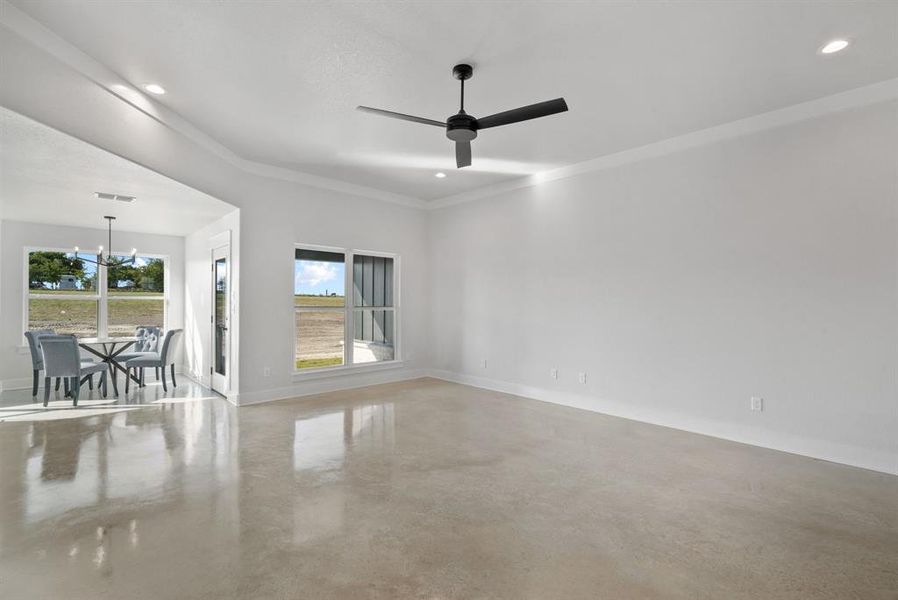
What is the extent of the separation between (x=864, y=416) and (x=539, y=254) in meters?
3.55

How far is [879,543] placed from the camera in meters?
2.33

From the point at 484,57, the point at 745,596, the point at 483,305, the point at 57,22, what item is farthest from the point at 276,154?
the point at 745,596

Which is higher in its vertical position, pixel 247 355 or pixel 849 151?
pixel 849 151

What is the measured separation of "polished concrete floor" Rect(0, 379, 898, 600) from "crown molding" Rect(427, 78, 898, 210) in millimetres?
2989

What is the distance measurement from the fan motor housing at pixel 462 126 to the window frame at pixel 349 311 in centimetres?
352

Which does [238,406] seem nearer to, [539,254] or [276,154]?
[276,154]

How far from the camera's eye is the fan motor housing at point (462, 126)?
9.95ft

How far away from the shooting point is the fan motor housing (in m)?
3.03

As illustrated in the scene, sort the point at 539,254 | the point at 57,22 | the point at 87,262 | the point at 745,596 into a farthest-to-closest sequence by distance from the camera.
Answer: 1. the point at 87,262
2. the point at 539,254
3. the point at 57,22
4. the point at 745,596

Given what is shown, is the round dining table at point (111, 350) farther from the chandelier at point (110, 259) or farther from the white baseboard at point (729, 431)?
the white baseboard at point (729, 431)

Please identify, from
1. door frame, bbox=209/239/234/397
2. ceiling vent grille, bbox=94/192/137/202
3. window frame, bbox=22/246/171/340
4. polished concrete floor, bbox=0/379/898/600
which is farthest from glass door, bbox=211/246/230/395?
window frame, bbox=22/246/171/340

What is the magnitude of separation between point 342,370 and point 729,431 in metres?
4.88

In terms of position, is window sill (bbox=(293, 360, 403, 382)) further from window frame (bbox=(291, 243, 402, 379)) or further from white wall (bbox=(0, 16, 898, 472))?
white wall (bbox=(0, 16, 898, 472))

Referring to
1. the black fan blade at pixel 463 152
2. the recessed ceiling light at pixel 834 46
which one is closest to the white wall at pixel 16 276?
the black fan blade at pixel 463 152
